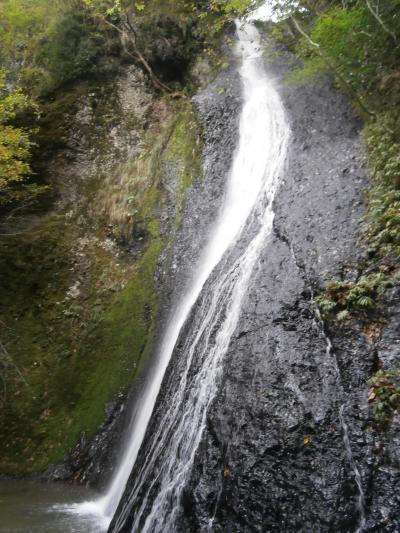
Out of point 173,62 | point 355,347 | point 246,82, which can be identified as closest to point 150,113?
point 173,62

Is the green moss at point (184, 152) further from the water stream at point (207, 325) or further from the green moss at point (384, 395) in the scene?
the green moss at point (384, 395)

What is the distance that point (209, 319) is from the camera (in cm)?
682

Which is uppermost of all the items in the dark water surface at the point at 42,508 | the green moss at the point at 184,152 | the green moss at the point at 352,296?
the green moss at the point at 184,152

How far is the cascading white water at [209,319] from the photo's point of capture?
17.3ft

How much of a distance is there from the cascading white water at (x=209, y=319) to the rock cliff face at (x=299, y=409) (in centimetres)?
29

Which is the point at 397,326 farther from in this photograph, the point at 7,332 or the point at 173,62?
the point at 173,62

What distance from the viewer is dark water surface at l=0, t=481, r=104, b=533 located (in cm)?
620

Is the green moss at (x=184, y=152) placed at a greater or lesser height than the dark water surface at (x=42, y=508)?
greater

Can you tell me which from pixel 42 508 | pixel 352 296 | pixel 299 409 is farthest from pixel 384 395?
pixel 42 508

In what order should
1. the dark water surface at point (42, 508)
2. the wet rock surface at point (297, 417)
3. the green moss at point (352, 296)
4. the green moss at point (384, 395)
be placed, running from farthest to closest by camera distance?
the dark water surface at point (42, 508) → the green moss at point (352, 296) → the green moss at point (384, 395) → the wet rock surface at point (297, 417)

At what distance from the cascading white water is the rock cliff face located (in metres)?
0.29

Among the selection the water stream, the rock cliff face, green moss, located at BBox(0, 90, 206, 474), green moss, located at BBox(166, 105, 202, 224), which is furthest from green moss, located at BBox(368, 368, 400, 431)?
green moss, located at BBox(166, 105, 202, 224)

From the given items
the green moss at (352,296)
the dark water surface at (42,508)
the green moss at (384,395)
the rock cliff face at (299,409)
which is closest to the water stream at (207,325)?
the rock cliff face at (299,409)

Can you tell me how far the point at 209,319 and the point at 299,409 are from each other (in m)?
2.55
